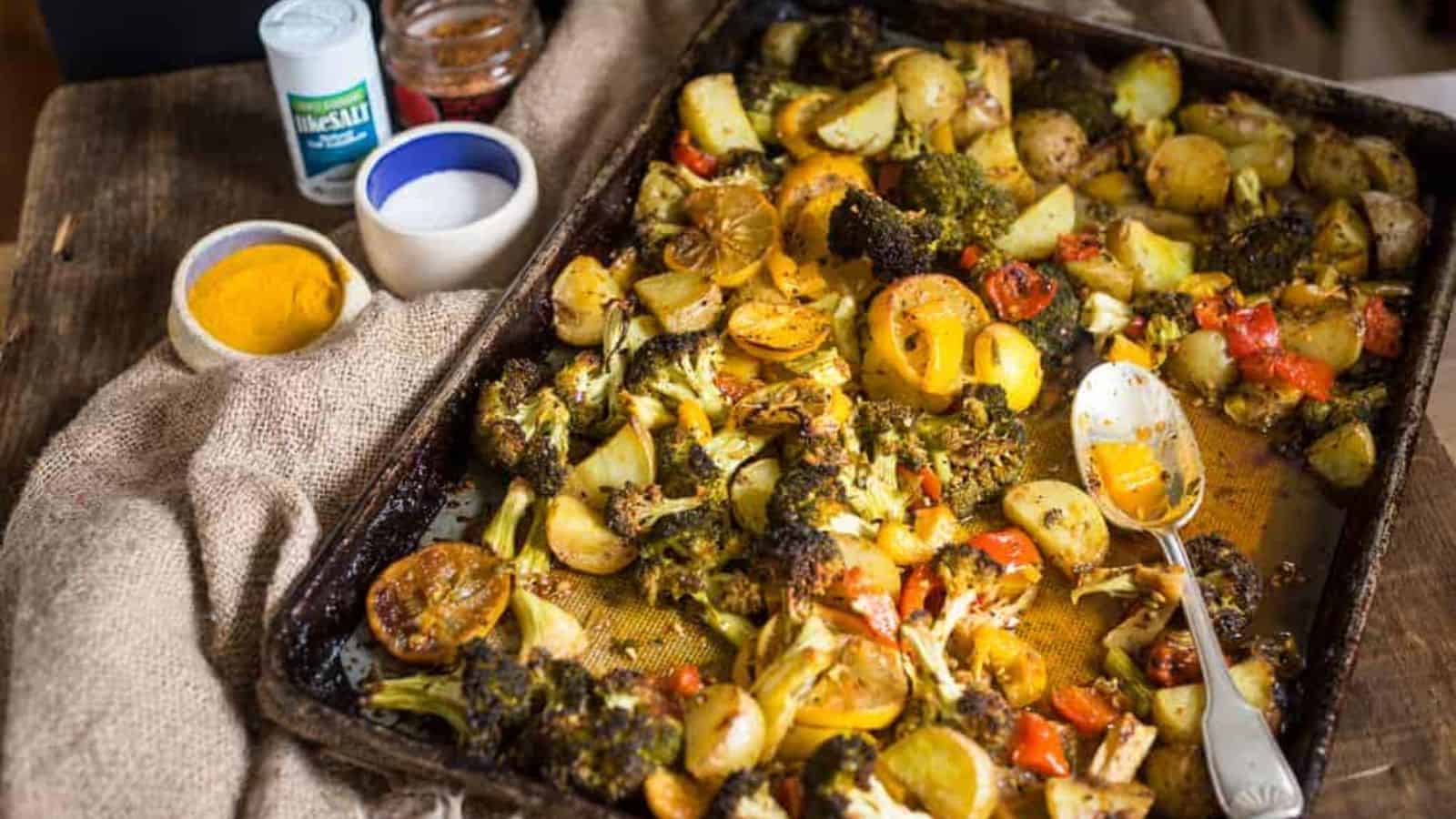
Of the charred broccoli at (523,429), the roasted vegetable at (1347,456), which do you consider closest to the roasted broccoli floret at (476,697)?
the charred broccoli at (523,429)

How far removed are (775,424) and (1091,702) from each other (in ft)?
2.11

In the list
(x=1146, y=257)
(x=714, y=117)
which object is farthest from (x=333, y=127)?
(x=1146, y=257)

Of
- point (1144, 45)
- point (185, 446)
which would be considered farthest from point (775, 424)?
point (1144, 45)

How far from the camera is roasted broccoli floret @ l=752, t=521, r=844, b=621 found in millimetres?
2182

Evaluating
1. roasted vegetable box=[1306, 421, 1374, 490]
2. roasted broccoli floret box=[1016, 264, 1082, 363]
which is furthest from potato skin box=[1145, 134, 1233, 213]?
roasted vegetable box=[1306, 421, 1374, 490]

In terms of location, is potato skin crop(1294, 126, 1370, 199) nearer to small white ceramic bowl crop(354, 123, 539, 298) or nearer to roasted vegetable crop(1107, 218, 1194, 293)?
roasted vegetable crop(1107, 218, 1194, 293)

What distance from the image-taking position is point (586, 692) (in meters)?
2.08

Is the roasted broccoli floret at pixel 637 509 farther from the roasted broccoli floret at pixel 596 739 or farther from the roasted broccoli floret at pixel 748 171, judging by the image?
the roasted broccoli floret at pixel 748 171

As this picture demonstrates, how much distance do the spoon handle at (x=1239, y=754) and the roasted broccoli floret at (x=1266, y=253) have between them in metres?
0.84

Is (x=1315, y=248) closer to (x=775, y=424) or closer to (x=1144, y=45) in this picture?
(x=1144, y=45)

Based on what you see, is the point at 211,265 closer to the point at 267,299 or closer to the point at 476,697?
the point at 267,299

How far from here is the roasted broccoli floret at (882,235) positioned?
8.49ft

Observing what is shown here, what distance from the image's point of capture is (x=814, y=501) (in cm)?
228

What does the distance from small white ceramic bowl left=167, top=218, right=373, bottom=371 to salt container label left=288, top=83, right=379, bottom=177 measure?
30cm
